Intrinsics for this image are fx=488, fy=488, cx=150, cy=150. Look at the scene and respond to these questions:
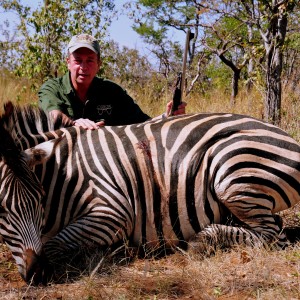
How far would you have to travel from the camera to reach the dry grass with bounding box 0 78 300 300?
2477mm

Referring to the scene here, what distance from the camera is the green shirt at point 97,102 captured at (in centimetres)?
436

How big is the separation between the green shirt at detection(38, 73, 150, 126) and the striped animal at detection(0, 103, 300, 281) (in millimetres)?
976

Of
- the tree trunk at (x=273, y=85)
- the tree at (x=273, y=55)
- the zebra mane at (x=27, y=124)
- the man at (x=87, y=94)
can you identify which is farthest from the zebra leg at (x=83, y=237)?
the tree trunk at (x=273, y=85)

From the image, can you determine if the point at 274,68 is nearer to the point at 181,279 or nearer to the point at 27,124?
the point at 27,124

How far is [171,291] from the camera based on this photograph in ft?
8.32

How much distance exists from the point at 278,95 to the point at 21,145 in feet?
13.4

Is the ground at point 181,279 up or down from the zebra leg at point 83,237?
down

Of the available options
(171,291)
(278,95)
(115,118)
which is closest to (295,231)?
(171,291)

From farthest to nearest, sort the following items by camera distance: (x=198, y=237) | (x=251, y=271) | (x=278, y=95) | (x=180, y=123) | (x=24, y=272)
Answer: (x=278, y=95) < (x=180, y=123) < (x=198, y=237) < (x=251, y=271) < (x=24, y=272)

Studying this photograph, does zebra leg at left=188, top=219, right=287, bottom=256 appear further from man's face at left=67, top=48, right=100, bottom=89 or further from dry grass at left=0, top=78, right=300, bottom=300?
man's face at left=67, top=48, right=100, bottom=89

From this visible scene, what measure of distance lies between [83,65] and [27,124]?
1238mm

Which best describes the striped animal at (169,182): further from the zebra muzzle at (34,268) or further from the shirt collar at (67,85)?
the shirt collar at (67,85)

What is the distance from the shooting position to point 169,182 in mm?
3264

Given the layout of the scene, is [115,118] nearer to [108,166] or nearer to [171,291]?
[108,166]
